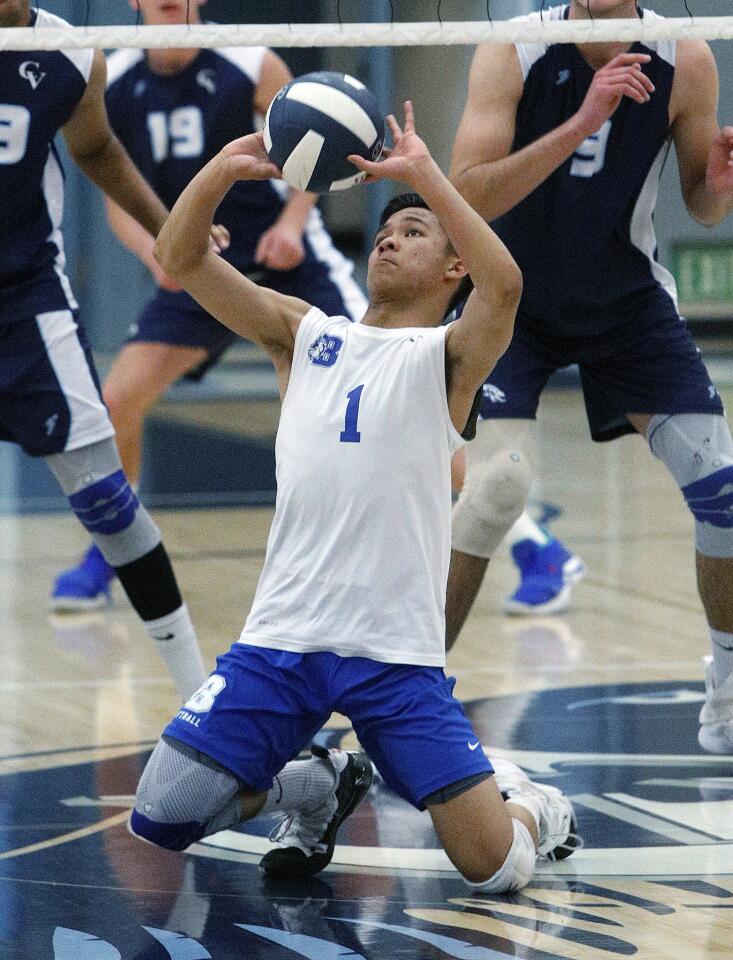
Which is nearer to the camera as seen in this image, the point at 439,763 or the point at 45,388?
the point at 439,763

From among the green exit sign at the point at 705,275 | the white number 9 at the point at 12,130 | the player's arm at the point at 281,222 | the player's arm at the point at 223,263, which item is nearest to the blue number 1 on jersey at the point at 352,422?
the player's arm at the point at 223,263

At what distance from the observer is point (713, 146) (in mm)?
4531

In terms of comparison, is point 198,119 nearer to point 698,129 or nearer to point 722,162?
point 698,129

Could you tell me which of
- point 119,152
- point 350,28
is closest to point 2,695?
point 119,152

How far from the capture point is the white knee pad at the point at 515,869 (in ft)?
12.0

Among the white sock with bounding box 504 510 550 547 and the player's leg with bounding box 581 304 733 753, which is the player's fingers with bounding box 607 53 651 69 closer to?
the player's leg with bounding box 581 304 733 753

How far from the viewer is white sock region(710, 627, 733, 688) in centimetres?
479

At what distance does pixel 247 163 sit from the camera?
12.0 ft

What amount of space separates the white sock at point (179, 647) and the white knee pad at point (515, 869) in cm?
142

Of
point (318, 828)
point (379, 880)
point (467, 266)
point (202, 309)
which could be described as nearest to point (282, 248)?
point (202, 309)

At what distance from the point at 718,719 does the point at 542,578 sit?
2.40m

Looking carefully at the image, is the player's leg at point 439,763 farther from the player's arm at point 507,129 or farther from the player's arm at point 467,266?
the player's arm at point 507,129

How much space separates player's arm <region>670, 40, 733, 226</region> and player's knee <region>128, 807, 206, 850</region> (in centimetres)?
213

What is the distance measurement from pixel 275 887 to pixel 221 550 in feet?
15.7
